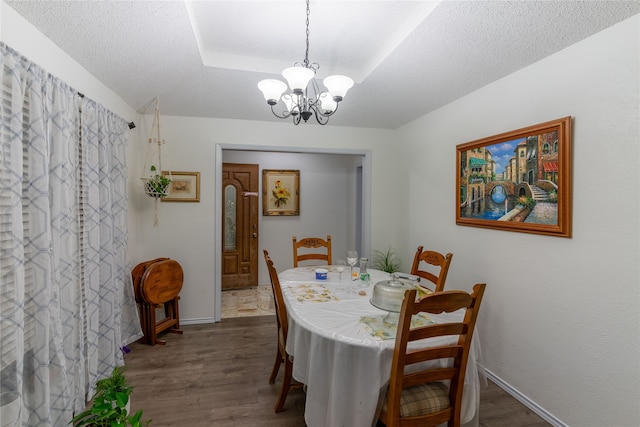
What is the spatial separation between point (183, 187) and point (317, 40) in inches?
86.0

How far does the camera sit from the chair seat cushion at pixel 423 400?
4.49 ft

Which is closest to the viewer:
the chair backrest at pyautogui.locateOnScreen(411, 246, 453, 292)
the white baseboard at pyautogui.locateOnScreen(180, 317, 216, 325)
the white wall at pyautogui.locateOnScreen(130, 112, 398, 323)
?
the chair backrest at pyautogui.locateOnScreen(411, 246, 453, 292)

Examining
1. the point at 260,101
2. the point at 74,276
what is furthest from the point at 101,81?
the point at 74,276

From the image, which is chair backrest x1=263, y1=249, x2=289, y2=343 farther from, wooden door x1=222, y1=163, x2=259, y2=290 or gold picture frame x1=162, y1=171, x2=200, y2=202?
wooden door x1=222, y1=163, x2=259, y2=290

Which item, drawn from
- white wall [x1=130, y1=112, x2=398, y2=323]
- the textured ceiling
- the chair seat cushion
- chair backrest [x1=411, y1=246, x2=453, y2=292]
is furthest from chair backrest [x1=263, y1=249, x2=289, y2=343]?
white wall [x1=130, y1=112, x2=398, y2=323]

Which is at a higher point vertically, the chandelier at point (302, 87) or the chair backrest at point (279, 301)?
the chandelier at point (302, 87)

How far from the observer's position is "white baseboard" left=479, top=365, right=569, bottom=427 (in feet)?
6.25

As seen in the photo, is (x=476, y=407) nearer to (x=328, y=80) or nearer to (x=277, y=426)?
(x=277, y=426)

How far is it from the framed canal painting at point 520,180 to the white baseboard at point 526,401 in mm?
1064

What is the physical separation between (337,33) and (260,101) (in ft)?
3.73

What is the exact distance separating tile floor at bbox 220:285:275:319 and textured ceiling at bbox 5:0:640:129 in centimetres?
253

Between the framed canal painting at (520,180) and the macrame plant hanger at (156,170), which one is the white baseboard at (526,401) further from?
the macrame plant hanger at (156,170)

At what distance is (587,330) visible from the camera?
68.9 inches

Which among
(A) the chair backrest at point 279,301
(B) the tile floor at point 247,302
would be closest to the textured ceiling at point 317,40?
(A) the chair backrest at point 279,301
